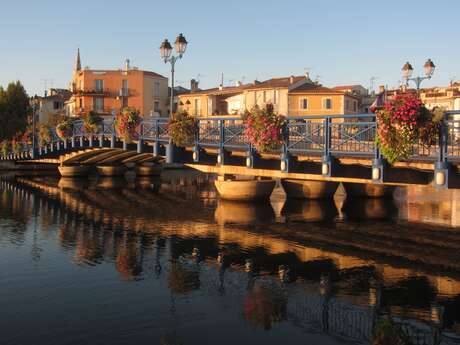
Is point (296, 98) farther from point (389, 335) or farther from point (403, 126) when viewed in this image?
point (389, 335)

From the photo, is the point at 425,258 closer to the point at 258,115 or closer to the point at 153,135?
the point at 258,115

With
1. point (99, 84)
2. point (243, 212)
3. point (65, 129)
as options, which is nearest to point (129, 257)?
point (243, 212)

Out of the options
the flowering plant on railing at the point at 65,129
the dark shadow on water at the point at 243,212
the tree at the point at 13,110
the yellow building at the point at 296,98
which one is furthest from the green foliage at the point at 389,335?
the tree at the point at 13,110

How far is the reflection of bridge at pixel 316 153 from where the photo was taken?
66.0 feet

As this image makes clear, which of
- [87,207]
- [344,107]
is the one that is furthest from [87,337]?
[344,107]

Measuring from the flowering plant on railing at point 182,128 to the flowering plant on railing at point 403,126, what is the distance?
1419cm

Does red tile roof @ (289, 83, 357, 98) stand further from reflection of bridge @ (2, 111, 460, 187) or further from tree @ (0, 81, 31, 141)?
tree @ (0, 81, 31, 141)

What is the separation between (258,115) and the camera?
2642 centimetres

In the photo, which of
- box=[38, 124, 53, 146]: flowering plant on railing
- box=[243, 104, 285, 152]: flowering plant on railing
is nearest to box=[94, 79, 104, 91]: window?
box=[38, 124, 53, 146]: flowering plant on railing

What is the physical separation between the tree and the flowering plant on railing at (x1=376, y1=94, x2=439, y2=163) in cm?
7888

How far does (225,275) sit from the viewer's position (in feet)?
59.1

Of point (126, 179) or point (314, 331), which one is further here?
point (126, 179)

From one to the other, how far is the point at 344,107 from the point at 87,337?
205 feet

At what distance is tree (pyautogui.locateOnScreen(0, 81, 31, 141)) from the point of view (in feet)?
287
